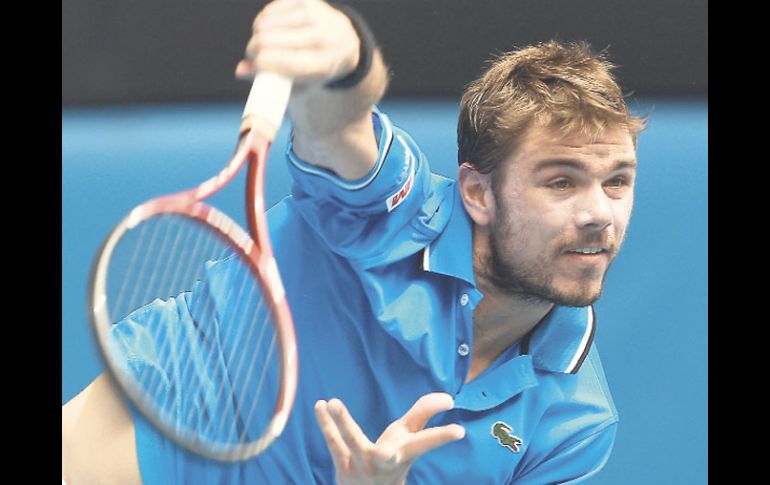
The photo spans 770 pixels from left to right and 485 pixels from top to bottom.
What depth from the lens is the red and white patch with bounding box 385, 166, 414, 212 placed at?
90cm

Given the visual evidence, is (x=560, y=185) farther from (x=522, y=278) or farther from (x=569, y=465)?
(x=569, y=465)

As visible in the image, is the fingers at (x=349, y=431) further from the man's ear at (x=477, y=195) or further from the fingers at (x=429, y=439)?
the man's ear at (x=477, y=195)

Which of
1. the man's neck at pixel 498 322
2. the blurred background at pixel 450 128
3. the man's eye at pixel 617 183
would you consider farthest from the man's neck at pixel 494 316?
the blurred background at pixel 450 128

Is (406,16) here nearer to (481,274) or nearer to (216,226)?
(481,274)

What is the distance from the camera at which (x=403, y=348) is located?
972 millimetres

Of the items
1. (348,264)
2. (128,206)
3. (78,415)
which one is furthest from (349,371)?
(128,206)

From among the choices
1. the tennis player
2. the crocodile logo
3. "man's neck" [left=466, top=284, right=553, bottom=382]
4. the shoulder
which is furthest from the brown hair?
the shoulder

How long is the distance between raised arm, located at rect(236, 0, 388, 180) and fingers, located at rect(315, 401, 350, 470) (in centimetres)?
17

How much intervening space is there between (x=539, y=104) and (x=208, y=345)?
331 mm

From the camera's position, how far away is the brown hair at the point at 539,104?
96 cm

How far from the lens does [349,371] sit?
3.23 feet

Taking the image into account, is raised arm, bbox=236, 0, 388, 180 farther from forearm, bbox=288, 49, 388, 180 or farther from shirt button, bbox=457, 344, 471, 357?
shirt button, bbox=457, 344, 471, 357

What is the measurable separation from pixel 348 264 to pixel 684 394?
0.51 metres

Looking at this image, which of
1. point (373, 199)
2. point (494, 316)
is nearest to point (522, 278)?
point (494, 316)
